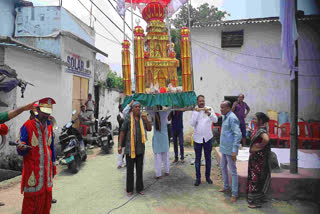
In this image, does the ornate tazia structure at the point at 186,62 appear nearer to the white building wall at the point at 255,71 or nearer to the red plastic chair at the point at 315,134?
the white building wall at the point at 255,71

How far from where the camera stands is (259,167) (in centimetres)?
368

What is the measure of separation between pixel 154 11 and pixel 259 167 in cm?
412

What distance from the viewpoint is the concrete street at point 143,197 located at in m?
3.58

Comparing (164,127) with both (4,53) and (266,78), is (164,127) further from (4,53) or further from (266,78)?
(266,78)

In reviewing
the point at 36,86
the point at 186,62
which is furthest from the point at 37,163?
the point at 36,86

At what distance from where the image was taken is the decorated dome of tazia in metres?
4.99

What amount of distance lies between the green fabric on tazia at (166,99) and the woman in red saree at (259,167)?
1.42 meters

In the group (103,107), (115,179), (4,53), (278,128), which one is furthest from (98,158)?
(278,128)

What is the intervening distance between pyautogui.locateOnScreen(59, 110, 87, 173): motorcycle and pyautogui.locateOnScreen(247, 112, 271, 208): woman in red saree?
4.44m

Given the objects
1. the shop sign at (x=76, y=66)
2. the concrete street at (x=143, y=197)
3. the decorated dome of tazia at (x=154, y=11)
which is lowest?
the concrete street at (x=143, y=197)

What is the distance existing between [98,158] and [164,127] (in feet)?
11.3

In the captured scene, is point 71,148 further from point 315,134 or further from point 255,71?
point 255,71

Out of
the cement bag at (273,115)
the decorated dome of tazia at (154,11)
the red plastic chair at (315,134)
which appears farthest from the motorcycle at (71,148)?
the cement bag at (273,115)

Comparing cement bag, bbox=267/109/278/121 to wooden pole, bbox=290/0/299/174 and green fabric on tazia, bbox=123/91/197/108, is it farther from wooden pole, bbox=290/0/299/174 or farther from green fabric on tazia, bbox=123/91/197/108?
green fabric on tazia, bbox=123/91/197/108
